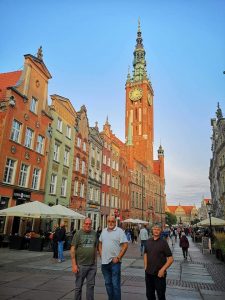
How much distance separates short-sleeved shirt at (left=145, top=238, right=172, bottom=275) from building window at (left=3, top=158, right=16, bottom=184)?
681 inches

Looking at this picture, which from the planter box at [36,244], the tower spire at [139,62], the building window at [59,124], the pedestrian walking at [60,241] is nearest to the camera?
the pedestrian walking at [60,241]

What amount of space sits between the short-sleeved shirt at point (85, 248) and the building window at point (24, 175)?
1782 centimetres

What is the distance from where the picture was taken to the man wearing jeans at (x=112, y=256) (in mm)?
5250

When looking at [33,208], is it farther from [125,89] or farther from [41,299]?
[125,89]

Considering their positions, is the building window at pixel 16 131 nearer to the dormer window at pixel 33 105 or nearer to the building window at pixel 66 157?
the dormer window at pixel 33 105

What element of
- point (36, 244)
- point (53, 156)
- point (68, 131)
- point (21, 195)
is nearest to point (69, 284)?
point (36, 244)

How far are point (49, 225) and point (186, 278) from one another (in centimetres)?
1830

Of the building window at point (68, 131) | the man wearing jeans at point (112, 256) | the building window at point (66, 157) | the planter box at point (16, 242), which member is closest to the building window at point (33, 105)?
the building window at point (68, 131)

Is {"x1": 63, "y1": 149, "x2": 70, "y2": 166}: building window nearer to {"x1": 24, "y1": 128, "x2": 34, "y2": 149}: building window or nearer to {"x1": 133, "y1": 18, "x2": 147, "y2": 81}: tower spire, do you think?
{"x1": 24, "y1": 128, "x2": 34, "y2": 149}: building window

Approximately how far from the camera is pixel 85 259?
539cm

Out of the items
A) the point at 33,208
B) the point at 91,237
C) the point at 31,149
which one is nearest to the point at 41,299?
the point at 91,237

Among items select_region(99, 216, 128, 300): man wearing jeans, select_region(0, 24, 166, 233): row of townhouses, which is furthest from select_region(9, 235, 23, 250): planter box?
select_region(99, 216, 128, 300): man wearing jeans

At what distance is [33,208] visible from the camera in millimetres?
16453

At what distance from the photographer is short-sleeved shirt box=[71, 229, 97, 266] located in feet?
17.7
